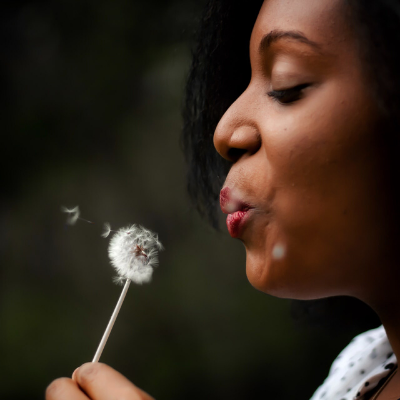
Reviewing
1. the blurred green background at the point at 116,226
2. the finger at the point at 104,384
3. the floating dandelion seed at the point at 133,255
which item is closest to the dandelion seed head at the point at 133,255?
the floating dandelion seed at the point at 133,255

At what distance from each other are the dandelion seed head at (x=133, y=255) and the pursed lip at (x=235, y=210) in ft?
0.44

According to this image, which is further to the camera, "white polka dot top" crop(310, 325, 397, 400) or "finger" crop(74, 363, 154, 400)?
"white polka dot top" crop(310, 325, 397, 400)

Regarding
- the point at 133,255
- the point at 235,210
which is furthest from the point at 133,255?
the point at 235,210

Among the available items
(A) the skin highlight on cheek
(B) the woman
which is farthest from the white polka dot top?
(A) the skin highlight on cheek

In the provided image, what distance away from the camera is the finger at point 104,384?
1.33ft

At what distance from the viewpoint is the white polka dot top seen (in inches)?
23.8

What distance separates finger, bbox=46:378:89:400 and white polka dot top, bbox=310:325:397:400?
41 centimetres

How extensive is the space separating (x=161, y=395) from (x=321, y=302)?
56 cm

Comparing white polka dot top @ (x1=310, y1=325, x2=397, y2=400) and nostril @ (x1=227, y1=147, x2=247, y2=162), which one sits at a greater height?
nostril @ (x1=227, y1=147, x2=247, y2=162)

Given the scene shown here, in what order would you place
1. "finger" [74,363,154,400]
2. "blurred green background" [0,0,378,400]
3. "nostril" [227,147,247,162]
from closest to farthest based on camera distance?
"finger" [74,363,154,400]
"nostril" [227,147,247,162]
"blurred green background" [0,0,378,400]

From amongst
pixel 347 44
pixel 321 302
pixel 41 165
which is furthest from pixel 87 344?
pixel 347 44

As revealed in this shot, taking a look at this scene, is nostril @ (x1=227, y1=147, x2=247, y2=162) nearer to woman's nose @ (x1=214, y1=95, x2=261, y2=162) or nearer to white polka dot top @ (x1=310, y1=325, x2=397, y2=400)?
woman's nose @ (x1=214, y1=95, x2=261, y2=162)

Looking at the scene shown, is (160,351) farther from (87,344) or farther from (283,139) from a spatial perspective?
(283,139)

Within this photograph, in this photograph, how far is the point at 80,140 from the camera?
3.76 feet
